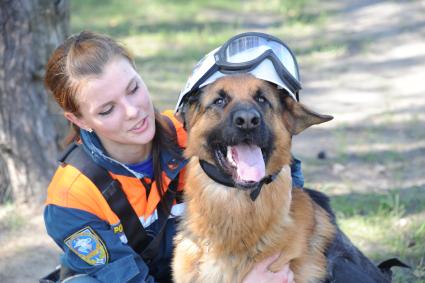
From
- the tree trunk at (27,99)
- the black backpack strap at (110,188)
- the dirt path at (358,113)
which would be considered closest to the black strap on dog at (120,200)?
the black backpack strap at (110,188)

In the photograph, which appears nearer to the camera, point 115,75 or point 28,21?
point 115,75

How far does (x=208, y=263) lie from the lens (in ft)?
11.1

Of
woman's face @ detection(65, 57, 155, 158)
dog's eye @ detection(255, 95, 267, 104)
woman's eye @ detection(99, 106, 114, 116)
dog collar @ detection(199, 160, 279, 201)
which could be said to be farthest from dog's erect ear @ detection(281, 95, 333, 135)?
woman's eye @ detection(99, 106, 114, 116)

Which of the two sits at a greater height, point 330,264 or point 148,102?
point 148,102

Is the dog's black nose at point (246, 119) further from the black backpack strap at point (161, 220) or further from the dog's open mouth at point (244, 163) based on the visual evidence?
the black backpack strap at point (161, 220)

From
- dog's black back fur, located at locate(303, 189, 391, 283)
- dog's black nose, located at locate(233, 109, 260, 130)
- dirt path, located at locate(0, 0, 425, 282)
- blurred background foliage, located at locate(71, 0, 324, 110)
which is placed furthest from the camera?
blurred background foliage, located at locate(71, 0, 324, 110)

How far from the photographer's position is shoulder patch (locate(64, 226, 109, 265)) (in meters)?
3.50

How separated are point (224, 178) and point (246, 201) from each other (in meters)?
0.16

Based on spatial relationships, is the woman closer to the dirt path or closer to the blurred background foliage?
the dirt path

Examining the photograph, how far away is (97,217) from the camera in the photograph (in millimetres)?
3531

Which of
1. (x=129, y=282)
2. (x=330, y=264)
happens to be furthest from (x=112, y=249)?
(x=330, y=264)

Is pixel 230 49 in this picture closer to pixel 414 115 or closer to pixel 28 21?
pixel 28 21

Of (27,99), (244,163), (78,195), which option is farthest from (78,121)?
(27,99)

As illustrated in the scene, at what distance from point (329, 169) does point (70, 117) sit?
3135mm
